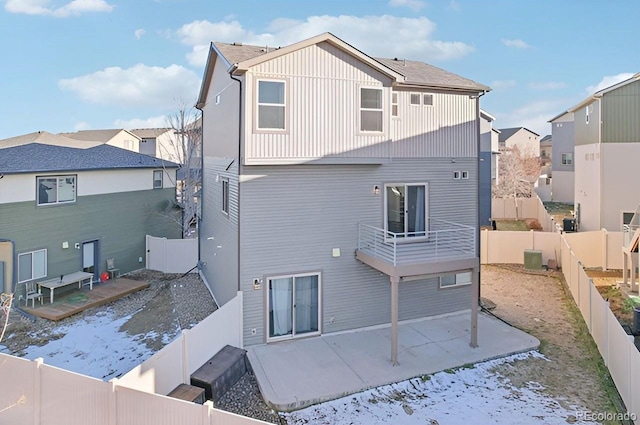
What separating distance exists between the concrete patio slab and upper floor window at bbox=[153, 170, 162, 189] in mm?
14206

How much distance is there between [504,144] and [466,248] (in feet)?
188

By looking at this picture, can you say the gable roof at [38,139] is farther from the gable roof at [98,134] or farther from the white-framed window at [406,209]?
the white-framed window at [406,209]

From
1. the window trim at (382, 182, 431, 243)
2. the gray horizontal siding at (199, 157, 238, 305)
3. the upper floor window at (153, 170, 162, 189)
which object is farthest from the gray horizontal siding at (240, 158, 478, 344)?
the upper floor window at (153, 170, 162, 189)

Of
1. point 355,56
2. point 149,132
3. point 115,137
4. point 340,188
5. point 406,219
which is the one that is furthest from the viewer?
point 149,132

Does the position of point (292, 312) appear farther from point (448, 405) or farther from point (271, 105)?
point (271, 105)

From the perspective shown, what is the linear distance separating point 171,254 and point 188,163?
33.5 ft

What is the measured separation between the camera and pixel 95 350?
11.7m

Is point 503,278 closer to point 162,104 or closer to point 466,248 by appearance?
point 466,248

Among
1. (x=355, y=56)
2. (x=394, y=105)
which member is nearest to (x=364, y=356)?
(x=394, y=105)

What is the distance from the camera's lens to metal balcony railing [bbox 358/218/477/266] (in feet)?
37.2

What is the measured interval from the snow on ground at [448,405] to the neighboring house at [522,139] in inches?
2480

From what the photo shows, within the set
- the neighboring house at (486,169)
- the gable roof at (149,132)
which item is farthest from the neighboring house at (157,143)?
the neighboring house at (486,169)

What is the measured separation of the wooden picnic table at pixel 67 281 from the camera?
15917 mm

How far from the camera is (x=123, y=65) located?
32031mm
